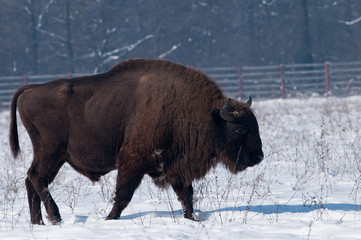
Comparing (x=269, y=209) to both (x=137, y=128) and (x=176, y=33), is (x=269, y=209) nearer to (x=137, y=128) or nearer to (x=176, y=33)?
(x=137, y=128)

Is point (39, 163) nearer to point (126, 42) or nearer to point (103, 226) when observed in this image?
point (103, 226)

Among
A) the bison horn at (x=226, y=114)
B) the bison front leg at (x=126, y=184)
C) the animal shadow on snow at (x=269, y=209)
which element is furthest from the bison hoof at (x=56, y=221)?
the bison horn at (x=226, y=114)

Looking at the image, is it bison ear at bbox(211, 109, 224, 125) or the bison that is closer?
the bison

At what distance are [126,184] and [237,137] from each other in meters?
1.27

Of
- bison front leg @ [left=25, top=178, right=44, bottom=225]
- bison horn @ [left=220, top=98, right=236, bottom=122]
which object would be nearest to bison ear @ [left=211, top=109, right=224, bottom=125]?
bison horn @ [left=220, top=98, right=236, bottom=122]

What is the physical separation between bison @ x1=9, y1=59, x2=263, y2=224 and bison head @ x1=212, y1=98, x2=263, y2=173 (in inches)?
0.4

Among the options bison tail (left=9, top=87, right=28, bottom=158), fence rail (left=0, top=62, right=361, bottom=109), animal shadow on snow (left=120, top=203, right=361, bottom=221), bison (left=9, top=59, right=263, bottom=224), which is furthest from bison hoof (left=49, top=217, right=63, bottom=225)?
fence rail (left=0, top=62, right=361, bottom=109)

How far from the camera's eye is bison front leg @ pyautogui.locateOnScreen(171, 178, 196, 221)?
6.33 m

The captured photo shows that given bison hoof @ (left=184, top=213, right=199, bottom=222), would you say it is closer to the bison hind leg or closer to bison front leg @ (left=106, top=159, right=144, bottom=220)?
bison front leg @ (left=106, top=159, right=144, bottom=220)

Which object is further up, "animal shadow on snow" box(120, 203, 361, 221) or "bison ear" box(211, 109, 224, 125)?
"bison ear" box(211, 109, 224, 125)

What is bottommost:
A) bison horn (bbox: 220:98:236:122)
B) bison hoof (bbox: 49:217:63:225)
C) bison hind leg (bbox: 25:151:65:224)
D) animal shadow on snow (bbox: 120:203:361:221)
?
bison hoof (bbox: 49:217:63:225)

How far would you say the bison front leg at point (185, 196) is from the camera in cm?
633

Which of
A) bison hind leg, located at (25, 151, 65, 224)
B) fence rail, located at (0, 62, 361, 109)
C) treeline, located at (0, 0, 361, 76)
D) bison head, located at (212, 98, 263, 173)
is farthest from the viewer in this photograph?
treeline, located at (0, 0, 361, 76)

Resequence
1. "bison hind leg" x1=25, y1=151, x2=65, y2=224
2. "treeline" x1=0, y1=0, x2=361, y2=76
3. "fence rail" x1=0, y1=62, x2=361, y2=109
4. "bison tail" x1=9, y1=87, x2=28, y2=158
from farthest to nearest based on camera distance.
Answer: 1. "treeline" x1=0, y1=0, x2=361, y2=76
2. "fence rail" x1=0, y1=62, x2=361, y2=109
3. "bison tail" x1=9, y1=87, x2=28, y2=158
4. "bison hind leg" x1=25, y1=151, x2=65, y2=224
